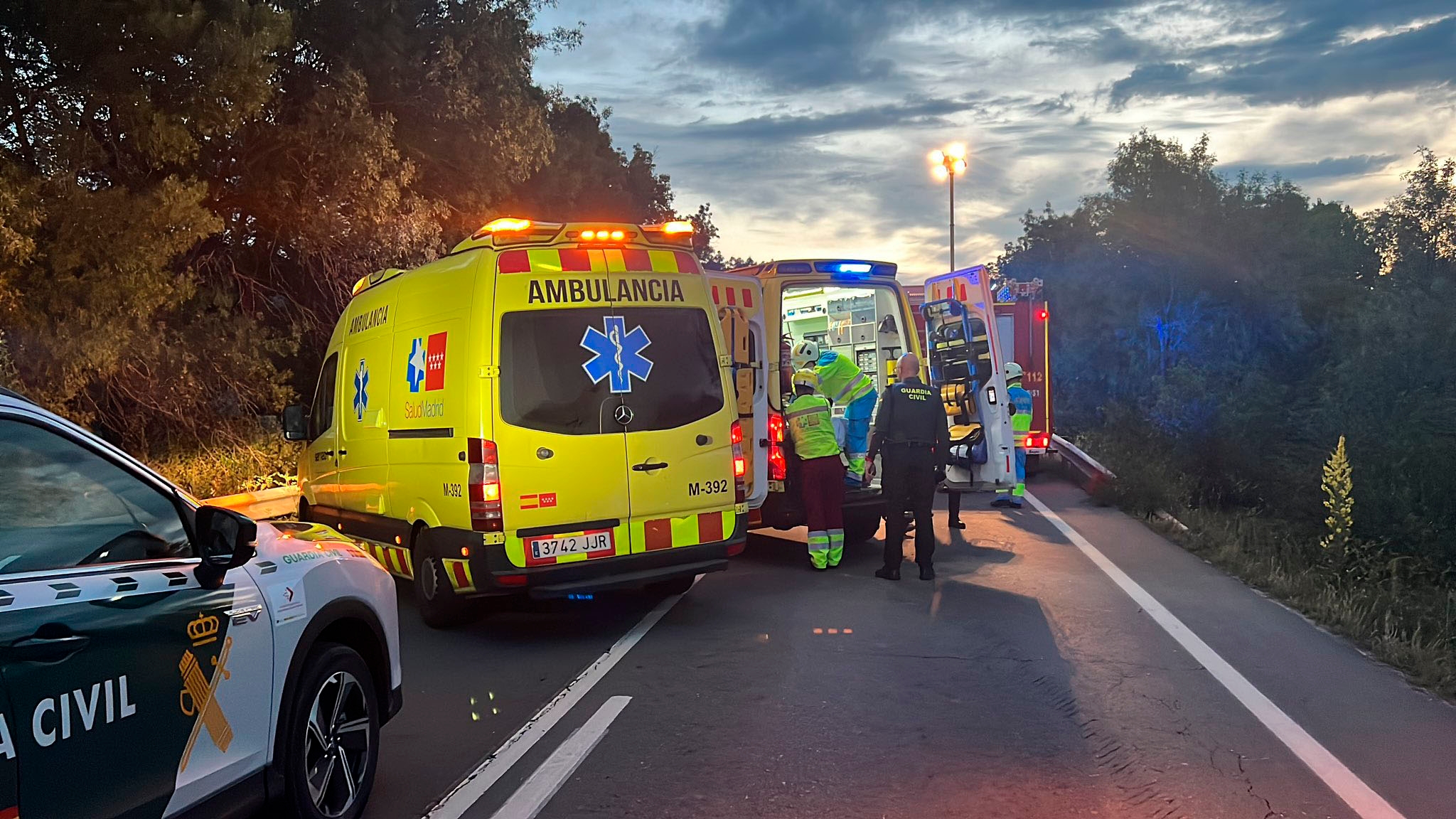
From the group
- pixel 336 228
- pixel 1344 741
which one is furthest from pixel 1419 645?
pixel 336 228

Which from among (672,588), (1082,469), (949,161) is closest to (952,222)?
(949,161)

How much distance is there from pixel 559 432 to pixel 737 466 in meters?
1.37

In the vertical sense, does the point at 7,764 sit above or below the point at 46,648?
below

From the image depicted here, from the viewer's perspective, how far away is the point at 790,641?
7426 millimetres

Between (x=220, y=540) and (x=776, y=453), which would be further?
(x=776, y=453)

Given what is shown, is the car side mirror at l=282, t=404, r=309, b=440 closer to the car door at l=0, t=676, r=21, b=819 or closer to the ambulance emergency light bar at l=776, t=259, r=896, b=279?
the ambulance emergency light bar at l=776, t=259, r=896, b=279

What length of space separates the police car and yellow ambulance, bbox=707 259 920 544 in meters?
4.89

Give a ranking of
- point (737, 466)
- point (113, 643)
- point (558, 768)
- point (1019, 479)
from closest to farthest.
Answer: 1. point (113, 643)
2. point (558, 768)
3. point (737, 466)
4. point (1019, 479)

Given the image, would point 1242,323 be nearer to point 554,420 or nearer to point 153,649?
point 554,420

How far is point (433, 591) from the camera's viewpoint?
7.75 meters

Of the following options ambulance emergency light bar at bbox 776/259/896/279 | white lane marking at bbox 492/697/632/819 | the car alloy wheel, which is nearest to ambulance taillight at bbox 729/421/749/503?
white lane marking at bbox 492/697/632/819

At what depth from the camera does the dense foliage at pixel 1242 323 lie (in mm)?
18031

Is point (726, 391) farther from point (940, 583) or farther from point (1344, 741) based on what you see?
point (1344, 741)

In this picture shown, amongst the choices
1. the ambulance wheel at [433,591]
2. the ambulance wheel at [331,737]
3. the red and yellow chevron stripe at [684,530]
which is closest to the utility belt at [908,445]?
the red and yellow chevron stripe at [684,530]
